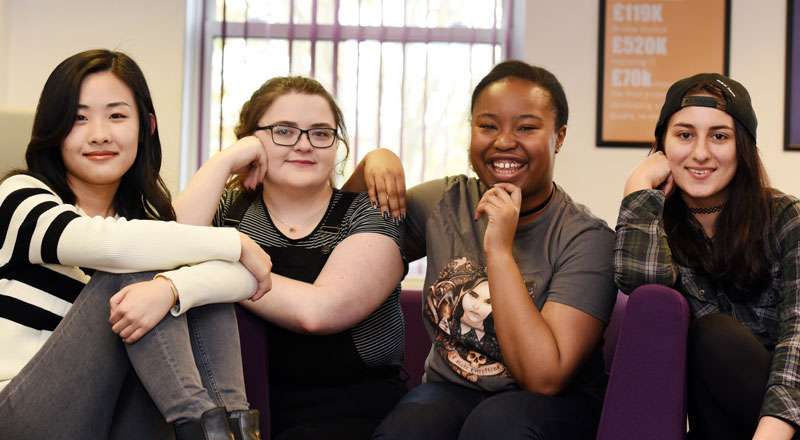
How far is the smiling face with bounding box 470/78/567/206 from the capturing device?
5.63 ft

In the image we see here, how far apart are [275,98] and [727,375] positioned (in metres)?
1.19

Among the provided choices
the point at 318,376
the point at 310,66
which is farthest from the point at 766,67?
the point at 318,376

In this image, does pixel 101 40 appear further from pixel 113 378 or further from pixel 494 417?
pixel 494 417

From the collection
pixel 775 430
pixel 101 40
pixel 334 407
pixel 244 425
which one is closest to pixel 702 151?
pixel 775 430

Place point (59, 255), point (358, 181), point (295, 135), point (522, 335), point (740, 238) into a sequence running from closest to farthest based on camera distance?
point (59, 255), point (522, 335), point (740, 238), point (295, 135), point (358, 181)

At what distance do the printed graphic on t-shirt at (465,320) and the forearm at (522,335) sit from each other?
0.08 meters

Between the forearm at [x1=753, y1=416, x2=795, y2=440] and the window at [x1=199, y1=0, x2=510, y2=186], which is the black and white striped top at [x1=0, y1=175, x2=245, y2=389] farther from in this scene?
the window at [x1=199, y1=0, x2=510, y2=186]

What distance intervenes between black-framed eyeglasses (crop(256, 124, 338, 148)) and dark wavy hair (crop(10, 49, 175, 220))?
0.91 feet

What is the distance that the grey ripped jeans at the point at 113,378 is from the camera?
1.21 meters

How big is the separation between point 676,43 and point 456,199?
94.5 inches

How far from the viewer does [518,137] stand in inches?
67.7

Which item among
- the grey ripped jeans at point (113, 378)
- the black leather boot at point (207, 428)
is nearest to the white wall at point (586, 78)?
the grey ripped jeans at point (113, 378)

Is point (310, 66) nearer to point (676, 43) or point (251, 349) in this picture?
point (676, 43)

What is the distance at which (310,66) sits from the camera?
4094 millimetres
